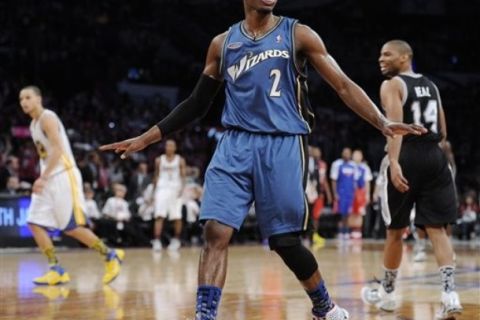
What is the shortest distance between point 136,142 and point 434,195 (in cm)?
261

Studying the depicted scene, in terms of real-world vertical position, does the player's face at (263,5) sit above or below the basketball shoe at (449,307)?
above

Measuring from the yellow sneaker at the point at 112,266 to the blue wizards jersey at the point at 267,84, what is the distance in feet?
14.9

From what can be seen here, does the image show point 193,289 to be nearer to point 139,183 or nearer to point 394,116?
point 394,116

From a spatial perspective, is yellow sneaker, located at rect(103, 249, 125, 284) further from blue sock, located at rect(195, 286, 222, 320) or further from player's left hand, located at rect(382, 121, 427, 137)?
player's left hand, located at rect(382, 121, 427, 137)

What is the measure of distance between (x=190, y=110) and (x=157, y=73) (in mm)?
22458

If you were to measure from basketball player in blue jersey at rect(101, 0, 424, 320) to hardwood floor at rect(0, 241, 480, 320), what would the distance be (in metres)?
1.62

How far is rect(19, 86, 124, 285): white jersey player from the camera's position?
9477 mm

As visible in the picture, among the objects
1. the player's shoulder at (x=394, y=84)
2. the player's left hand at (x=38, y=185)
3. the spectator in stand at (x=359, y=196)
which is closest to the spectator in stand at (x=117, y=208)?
the spectator in stand at (x=359, y=196)

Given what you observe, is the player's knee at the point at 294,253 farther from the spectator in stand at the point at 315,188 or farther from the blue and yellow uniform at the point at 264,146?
the spectator in stand at the point at 315,188

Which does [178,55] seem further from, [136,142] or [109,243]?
[136,142]

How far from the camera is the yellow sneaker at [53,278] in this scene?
9.24 metres

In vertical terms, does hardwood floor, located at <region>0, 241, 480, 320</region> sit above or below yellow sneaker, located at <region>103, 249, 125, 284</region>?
below

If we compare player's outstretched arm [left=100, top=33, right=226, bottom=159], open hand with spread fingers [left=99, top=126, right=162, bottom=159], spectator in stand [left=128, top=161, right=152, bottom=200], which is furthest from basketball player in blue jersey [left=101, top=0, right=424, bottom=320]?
spectator in stand [left=128, top=161, right=152, bottom=200]

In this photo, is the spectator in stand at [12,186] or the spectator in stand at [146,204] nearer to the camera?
the spectator in stand at [12,186]
